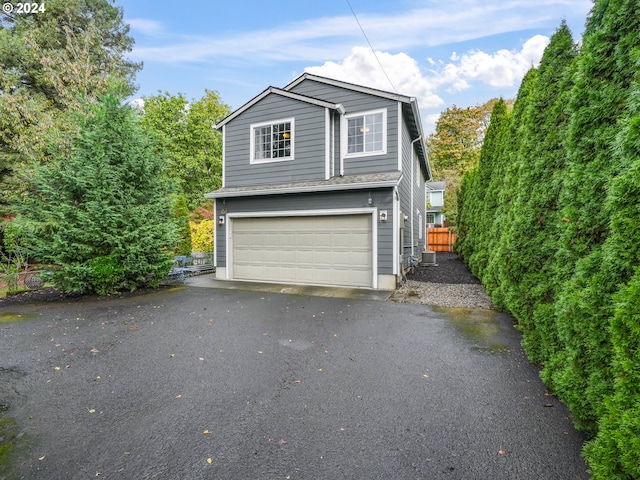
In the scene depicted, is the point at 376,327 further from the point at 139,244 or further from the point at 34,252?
the point at 34,252

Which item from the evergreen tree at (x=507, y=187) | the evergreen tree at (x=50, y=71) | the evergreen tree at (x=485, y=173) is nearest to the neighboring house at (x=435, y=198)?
the evergreen tree at (x=485, y=173)

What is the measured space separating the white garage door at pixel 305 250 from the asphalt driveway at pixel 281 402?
3.36 meters

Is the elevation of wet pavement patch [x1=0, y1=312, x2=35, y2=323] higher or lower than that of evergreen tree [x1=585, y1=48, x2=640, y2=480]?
lower

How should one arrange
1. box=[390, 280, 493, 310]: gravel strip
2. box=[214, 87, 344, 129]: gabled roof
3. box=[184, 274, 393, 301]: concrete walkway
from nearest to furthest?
1. box=[390, 280, 493, 310]: gravel strip
2. box=[184, 274, 393, 301]: concrete walkway
3. box=[214, 87, 344, 129]: gabled roof

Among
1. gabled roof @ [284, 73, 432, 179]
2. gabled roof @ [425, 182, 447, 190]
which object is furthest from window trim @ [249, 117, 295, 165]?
gabled roof @ [425, 182, 447, 190]

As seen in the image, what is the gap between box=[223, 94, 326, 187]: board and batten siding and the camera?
29.6 ft

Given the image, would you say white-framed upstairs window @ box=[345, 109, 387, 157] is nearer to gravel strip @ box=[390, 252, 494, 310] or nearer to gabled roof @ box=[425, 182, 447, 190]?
gravel strip @ box=[390, 252, 494, 310]

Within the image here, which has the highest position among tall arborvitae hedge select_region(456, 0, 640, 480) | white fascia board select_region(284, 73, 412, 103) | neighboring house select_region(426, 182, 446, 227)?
white fascia board select_region(284, 73, 412, 103)

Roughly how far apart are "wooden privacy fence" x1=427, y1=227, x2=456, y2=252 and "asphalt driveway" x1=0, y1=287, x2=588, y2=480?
16403 mm

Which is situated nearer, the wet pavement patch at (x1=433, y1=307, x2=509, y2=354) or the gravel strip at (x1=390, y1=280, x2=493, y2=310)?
the wet pavement patch at (x1=433, y1=307, x2=509, y2=354)

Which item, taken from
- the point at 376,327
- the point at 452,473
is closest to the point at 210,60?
the point at 376,327

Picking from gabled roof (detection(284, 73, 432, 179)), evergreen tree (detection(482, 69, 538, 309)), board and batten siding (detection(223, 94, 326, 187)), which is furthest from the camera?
board and batten siding (detection(223, 94, 326, 187))

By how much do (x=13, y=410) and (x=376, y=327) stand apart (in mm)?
4231

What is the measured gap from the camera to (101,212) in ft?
24.2
